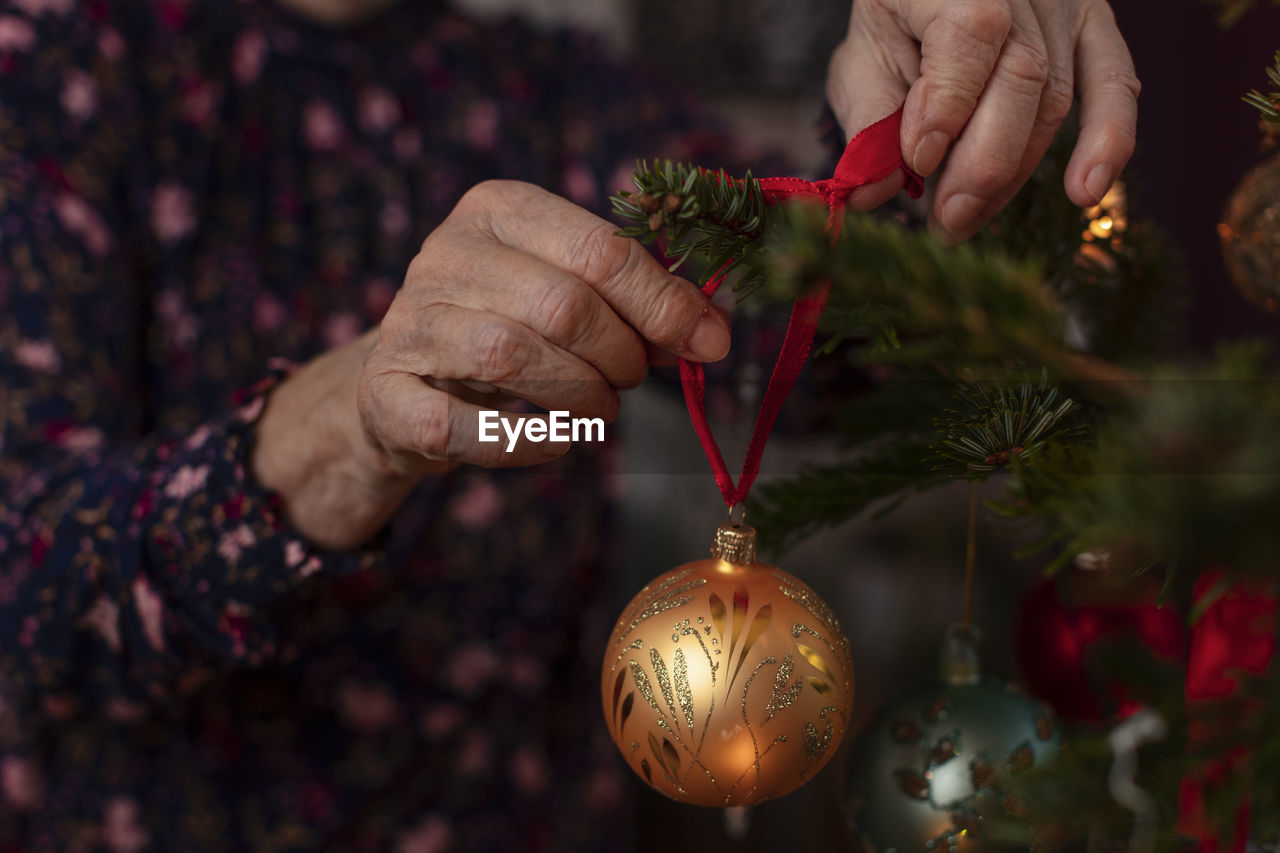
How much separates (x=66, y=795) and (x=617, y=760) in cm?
60

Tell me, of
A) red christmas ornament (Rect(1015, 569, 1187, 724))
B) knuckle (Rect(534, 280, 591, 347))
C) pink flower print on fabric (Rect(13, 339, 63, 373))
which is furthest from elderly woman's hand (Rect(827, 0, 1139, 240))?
pink flower print on fabric (Rect(13, 339, 63, 373))

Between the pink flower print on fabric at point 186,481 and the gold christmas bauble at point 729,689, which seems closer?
the gold christmas bauble at point 729,689

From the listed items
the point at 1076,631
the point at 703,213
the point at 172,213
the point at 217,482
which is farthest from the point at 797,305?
the point at 172,213

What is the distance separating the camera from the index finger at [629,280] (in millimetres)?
304

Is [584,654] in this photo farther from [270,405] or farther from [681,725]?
[681,725]

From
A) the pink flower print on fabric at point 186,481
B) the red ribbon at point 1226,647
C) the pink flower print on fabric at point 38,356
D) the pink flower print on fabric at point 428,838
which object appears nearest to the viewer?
the red ribbon at point 1226,647

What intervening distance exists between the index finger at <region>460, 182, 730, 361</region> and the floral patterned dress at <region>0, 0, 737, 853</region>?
11.3 inches

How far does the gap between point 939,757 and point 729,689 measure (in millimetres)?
123

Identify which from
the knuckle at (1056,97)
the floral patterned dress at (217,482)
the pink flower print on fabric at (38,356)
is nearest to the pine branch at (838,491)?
the knuckle at (1056,97)

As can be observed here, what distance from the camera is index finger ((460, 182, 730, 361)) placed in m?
0.30

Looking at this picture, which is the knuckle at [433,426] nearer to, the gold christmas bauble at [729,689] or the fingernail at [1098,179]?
the gold christmas bauble at [729,689]

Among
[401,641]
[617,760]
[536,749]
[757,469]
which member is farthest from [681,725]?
[617,760]

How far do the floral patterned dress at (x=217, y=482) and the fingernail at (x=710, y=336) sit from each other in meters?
0.29

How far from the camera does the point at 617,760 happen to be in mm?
1079
